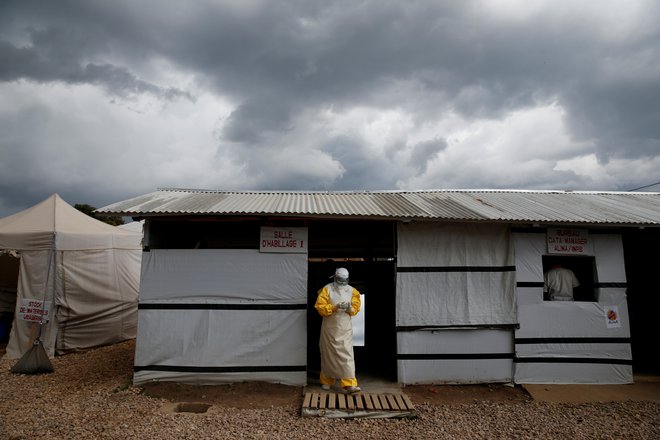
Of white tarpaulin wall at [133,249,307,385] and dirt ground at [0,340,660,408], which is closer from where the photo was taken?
dirt ground at [0,340,660,408]

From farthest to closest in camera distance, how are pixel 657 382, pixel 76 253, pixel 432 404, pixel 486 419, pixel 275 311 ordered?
1. pixel 76 253
2. pixel 657 382
3. pixel 275 311
4. pixel 432 404
5. pixel 486 419

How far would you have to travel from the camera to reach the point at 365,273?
8398 mm

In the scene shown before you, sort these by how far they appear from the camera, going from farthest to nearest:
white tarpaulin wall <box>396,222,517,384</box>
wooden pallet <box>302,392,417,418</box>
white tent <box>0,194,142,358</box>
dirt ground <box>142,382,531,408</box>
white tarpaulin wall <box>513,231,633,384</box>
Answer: white tent <box>0,194,142,358</box>, white tarpaulin wall <box>513,231,633,384</box>, white tarpaulin wall <box>396,222,517,384</box>, dirt ground <box>142,382,531,408</box>, wooden pallet <box>302,392,417,418</box>

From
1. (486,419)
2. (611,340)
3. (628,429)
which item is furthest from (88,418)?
(611,340)

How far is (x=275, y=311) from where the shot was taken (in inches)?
227

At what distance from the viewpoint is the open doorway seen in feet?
24.6

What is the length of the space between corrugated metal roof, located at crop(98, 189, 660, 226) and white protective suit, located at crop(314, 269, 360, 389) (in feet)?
3.49

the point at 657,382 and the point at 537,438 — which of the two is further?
the point at 657,382

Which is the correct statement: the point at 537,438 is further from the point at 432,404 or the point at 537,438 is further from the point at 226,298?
the point at 226,298

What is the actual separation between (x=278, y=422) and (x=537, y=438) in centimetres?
282

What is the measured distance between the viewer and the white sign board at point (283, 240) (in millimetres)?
5891

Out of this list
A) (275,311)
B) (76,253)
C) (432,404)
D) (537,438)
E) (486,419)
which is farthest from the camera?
(76,253)

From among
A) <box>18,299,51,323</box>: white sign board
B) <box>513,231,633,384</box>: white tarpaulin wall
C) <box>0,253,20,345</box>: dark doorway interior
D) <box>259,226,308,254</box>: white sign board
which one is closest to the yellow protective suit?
<box>259,226,308,254</box>: white sign board

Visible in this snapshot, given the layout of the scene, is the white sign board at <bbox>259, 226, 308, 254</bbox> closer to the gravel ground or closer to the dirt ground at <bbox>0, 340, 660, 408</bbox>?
the dirt ground at <bbox>0, 340, 660, 408</bbox>
